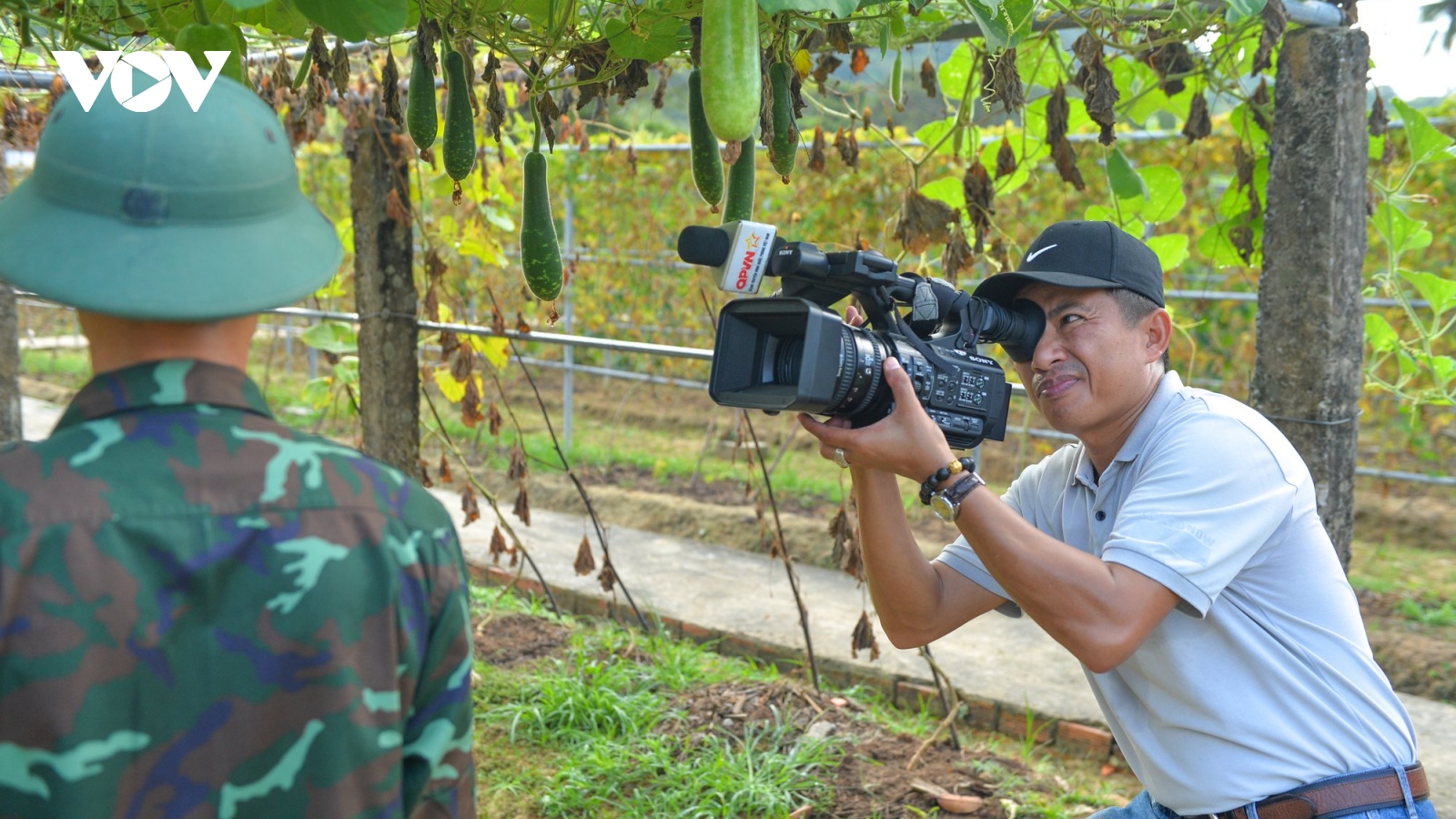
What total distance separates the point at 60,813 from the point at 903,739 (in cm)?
273

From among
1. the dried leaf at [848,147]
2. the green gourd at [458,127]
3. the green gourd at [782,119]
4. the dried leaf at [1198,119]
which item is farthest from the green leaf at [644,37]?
the dried leaf at [1198,119]

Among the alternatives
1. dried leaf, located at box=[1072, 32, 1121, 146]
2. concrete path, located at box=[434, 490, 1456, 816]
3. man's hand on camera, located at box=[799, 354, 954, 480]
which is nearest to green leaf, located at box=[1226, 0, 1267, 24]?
dried leaf, located at box=[1072, 32, 1121, 146]

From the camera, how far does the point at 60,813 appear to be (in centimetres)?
97

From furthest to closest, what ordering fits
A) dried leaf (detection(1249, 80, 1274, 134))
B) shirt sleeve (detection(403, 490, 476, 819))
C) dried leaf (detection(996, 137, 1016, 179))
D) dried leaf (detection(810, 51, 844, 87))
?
dried leaf (detection(996, 137, 1016, 179)), dried leaf (detection(1249, 80, 1274, 134)), dried leaf (detection(810, 51, 844, 87)), shirt sleeve (detection(403, 490, 476, 819))

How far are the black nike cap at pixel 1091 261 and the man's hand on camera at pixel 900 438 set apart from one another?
14.8 inches

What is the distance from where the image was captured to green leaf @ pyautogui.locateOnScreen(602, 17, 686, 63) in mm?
1924

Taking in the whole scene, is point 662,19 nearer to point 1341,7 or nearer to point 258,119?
point 258,119

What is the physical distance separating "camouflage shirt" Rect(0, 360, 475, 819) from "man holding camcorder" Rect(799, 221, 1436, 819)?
2.69ft

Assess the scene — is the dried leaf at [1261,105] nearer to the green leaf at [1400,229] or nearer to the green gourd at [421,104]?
the green leaf at [1400,229]

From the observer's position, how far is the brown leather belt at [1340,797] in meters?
1.70

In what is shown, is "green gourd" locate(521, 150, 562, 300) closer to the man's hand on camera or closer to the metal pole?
the man's hand on camera

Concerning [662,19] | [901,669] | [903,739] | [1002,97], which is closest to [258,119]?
[662,19]

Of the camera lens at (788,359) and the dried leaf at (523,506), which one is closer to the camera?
the camera lens at (788,359)

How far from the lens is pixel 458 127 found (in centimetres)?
210
